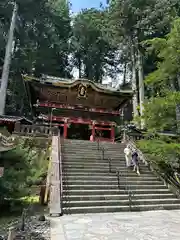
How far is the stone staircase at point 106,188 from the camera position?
7617 mm

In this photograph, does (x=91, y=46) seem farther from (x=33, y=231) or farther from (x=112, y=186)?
(x=33, y=231)

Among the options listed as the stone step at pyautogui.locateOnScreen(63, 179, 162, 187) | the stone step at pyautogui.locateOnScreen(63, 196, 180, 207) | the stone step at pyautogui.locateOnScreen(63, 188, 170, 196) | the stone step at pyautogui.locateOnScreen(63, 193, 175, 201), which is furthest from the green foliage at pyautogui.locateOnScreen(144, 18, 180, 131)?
the stone step at pyautogui.locateOnScreen(63, 196, 180, 207)

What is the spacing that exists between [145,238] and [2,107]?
73.6 ft

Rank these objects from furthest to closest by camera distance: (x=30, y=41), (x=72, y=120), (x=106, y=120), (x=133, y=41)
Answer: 1. (x=30, y=41)
2. (x=133, y=41)
3. (x=106, y=120)
4. (x=72, y=120)

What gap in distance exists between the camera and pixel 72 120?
1939 centimetres

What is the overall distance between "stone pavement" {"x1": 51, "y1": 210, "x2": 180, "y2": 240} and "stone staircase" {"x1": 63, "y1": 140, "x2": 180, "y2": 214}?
64 cm

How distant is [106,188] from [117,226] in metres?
3.11

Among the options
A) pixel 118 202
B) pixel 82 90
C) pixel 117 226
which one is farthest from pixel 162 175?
pixel 82 90

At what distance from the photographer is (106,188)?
878 cm

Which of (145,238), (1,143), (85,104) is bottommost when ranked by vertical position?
(145,238)

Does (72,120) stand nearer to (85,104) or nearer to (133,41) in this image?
(85,104)

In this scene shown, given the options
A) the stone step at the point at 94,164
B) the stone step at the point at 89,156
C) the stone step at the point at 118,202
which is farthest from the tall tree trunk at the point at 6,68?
the stone step at the point at 118,202

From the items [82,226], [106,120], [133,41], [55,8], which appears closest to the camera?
[82,226]

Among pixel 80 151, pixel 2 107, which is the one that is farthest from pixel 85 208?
pixel 2 107
